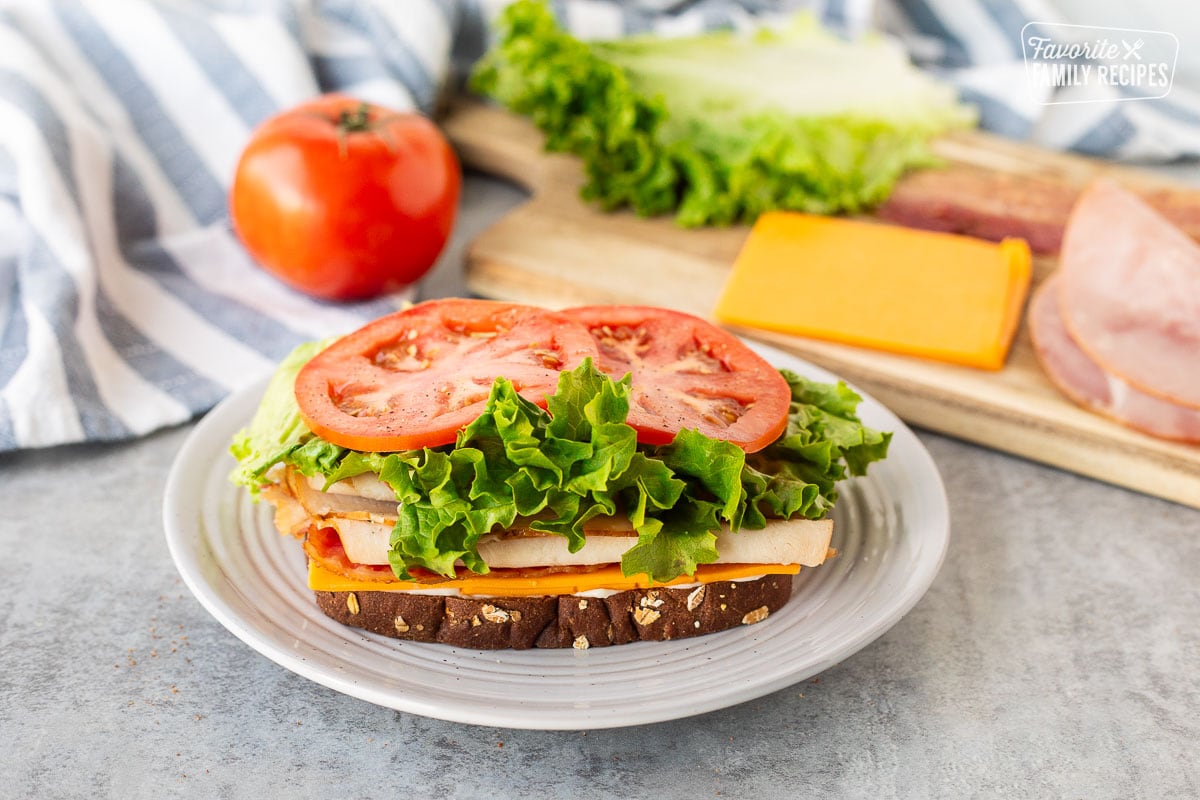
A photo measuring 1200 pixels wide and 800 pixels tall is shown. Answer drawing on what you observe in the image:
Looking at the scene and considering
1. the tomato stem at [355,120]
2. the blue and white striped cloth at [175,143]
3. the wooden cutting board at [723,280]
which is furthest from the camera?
the tomato stem at [355,120]

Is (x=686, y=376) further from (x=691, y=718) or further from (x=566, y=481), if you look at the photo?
(x=691, y=718)

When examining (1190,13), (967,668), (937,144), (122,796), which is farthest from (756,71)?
(122,796)

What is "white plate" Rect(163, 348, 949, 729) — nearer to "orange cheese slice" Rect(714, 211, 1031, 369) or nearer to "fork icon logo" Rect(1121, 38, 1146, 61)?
"orange cheese slice" Rect(714, 211, 1031, 369)

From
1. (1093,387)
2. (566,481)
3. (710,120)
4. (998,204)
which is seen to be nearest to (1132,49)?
(998,204)

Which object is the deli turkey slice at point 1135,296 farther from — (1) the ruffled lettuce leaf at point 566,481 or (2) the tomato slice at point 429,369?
(2) the tomato slice at point 429,369

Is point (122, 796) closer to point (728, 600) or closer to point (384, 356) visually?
point (384, 356)

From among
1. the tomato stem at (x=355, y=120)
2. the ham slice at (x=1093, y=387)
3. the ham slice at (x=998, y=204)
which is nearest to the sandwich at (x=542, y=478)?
the ham slice at (x=1093, y=387)

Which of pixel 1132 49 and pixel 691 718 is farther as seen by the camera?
pixel 1132 49
